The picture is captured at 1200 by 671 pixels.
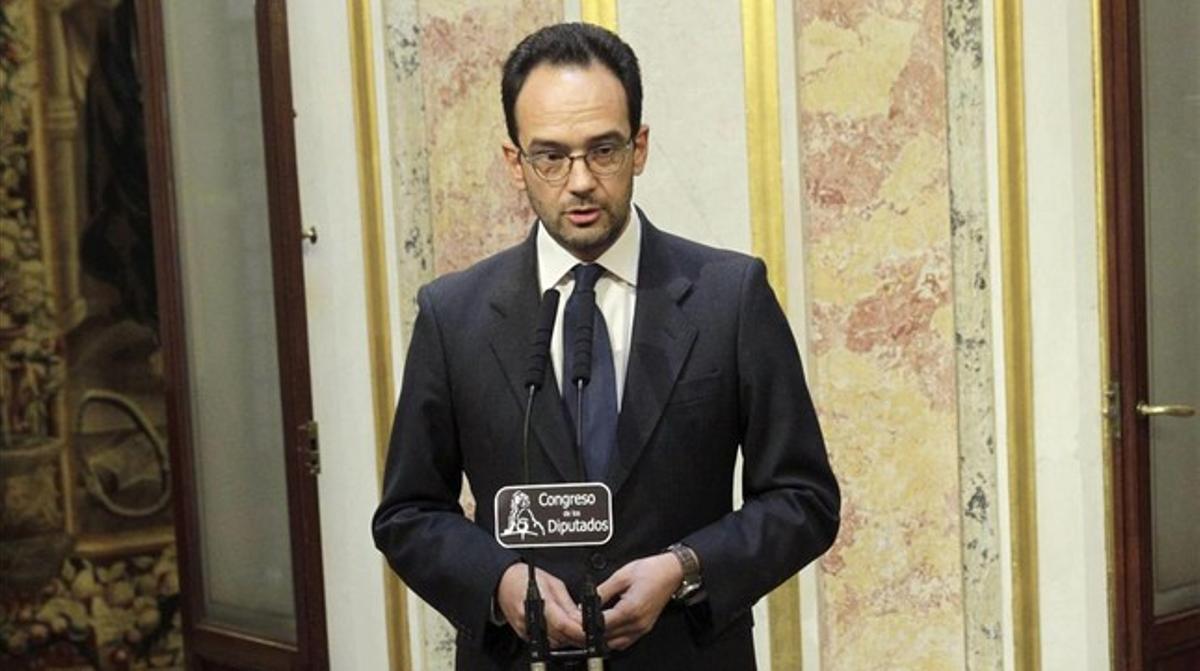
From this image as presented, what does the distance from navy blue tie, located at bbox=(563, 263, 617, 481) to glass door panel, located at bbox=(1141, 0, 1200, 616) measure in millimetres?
1939

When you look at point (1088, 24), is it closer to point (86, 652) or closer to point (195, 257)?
point (195, 257)

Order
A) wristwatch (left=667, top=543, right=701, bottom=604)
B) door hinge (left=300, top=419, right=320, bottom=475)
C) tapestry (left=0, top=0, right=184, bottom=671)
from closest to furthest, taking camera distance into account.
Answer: wristwatch (left=667, top=543, right=701, bottom=604), door hinge (left=300, top=419, right=320, bottom=475), tapestry (left=0, top=0, right=184, bottom=671)

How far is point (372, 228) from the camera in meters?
4.02

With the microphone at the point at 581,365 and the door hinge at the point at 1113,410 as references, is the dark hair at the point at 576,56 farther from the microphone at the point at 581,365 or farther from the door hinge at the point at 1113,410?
the door hinge at the point at 1113,410

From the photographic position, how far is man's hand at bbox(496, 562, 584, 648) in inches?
76.9

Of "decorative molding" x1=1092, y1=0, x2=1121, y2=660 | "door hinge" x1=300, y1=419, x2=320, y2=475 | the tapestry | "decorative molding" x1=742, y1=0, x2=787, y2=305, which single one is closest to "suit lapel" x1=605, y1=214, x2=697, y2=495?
"decorative molding" x1=742, y1=0, x2=787, y2=305

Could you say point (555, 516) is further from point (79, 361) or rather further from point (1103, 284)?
point (79, 361)

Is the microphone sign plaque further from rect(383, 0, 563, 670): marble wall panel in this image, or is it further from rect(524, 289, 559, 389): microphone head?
rect(383, 0, 563, 670): marble wall panel

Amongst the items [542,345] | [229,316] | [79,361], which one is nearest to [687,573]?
[542,345]

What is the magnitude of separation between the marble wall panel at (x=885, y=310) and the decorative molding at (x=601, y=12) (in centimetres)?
35

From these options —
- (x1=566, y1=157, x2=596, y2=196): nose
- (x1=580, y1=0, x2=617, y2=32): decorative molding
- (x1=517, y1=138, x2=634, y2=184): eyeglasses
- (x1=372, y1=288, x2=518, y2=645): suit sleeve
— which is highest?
(x1=580, y1=0, x2=617, y2=32): decorative molding

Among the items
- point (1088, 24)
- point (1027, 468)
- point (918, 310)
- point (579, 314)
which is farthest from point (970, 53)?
point (579, 314)

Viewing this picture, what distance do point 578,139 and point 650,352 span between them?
0.25 meters

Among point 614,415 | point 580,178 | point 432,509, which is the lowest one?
point 432,509
